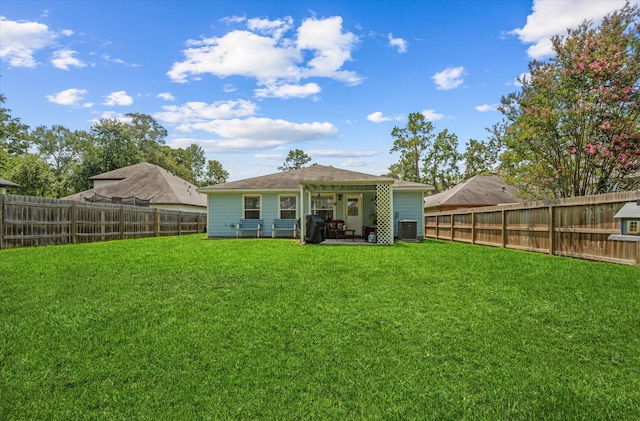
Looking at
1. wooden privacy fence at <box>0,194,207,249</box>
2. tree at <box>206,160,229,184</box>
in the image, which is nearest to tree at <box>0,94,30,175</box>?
wooden privacy fence at <box>0,194,207,249</box>

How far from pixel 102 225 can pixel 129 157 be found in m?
26.1

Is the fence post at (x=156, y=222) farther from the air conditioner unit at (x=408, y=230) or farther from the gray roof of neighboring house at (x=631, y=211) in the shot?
the gray roof of neighboring house at (x=631, y=211)

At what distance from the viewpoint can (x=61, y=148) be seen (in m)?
51.5

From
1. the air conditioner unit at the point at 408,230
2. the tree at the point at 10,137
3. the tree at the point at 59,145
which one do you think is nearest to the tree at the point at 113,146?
the tree at the point at 10,137

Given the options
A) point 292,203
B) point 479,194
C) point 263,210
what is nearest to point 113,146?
point 263,210

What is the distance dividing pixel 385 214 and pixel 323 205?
4.54 meters

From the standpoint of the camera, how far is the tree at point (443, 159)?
3522 centimetres

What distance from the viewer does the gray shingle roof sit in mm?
26859

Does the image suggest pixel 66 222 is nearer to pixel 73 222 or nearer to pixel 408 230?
pixel 73 222

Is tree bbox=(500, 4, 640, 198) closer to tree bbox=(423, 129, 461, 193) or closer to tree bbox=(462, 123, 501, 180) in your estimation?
tree bbox=(423, 129, 461, 193)

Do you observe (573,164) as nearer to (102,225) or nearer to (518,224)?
(518,224)

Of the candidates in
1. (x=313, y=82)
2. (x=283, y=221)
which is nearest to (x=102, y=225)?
(x=283, y=221)

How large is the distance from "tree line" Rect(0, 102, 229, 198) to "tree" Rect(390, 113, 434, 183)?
86.2 ft

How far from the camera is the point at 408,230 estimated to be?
15234mm
